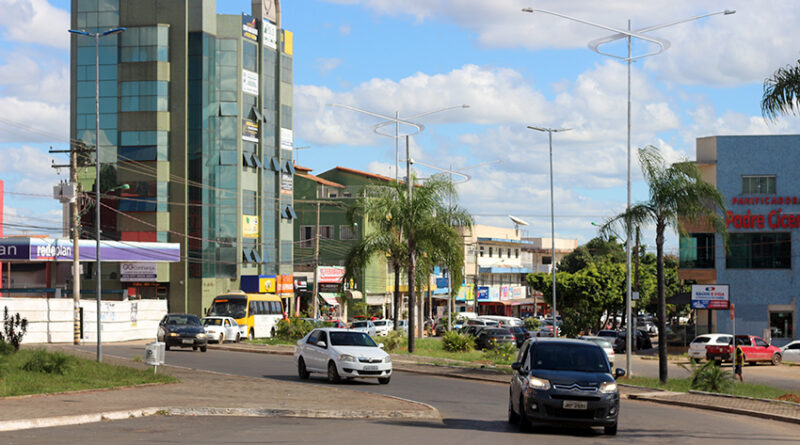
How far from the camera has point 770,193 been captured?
192 feet

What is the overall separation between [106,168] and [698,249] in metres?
44.4

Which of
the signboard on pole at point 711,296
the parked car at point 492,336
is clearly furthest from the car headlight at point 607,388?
the signboard on pole at point 711,296

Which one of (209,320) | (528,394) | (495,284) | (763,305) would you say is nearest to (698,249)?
(763,305)

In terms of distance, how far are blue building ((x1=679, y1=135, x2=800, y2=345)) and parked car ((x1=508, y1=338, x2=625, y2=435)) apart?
143 ft

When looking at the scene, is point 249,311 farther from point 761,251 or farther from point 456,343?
point 761,251

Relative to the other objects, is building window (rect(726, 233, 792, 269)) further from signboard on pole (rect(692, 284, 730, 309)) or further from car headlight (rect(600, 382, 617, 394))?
car headlight (rect(600, 382, 617, 394))

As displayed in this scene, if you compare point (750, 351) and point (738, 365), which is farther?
point (750, 351)

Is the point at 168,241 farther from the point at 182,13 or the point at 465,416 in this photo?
the point at 465,416

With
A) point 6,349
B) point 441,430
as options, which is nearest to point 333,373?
point 6,349

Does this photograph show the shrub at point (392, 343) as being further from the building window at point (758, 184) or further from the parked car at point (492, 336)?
the building window at point (758, 184)

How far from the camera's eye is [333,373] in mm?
27312

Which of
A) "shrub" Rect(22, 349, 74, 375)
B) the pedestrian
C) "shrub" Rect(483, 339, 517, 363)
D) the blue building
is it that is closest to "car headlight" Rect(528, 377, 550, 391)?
"shrub" Rect(22, 349, 74, 375)

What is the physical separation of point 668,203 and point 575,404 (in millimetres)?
15320

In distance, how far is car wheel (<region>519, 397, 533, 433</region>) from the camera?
16.9m
